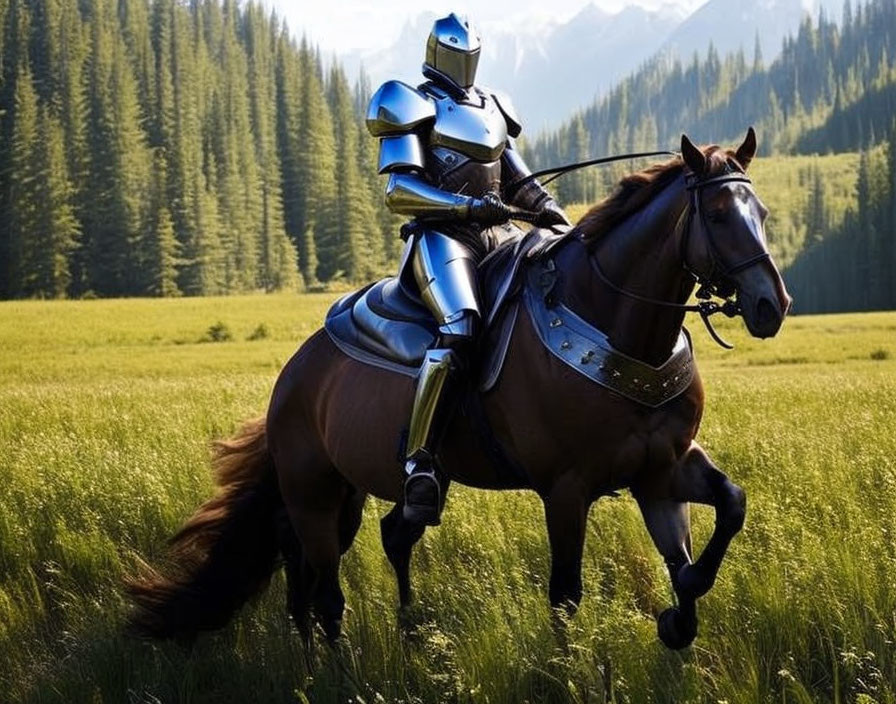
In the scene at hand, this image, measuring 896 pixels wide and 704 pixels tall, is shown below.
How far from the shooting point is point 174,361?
3622cm

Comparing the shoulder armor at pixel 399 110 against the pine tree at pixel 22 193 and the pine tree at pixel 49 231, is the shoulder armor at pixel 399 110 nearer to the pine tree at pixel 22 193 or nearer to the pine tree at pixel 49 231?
the pine tree at pixel 22 193

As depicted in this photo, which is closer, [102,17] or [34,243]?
[34,243]

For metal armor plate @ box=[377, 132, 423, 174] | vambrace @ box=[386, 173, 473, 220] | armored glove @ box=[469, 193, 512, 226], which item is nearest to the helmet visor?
metal armor plate @ box=[377, 132, 423, 174]

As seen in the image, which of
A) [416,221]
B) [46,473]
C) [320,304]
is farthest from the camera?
[320,304]

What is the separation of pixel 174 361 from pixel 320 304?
31.0 m

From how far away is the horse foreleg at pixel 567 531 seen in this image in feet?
14.7

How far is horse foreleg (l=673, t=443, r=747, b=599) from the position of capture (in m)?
4.40

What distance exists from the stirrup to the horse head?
1.55 meters

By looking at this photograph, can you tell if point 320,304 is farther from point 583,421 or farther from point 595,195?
point 595,195

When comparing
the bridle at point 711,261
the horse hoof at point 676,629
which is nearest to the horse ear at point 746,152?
the bridle at point 711,261

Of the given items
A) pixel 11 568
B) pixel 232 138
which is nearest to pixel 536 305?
pixel 11 568

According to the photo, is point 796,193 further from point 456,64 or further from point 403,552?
point 456,64

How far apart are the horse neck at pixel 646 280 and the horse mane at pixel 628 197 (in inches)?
1.5

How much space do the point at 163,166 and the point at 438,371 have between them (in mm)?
90178
